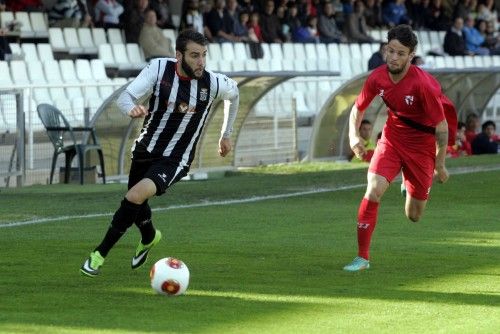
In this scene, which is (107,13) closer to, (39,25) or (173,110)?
(39,25)

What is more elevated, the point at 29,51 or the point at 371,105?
the point at 29,51

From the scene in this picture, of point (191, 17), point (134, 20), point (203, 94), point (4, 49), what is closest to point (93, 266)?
point (203, 94)

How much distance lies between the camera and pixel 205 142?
2206 centimetres

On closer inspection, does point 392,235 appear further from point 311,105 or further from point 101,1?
point 101,1

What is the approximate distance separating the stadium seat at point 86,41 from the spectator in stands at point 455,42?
11.9 m

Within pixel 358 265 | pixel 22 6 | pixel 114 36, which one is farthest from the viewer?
pixel 114 36

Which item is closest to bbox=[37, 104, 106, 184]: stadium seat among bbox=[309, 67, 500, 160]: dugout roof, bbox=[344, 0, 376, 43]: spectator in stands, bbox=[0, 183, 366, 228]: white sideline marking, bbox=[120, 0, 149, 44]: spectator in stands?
bbox=[0, 183, 366, 228]: white sideline marking

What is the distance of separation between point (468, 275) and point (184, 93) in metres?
2.58

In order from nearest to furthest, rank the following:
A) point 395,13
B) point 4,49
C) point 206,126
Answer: point 206,126, point 4,49, point 395,13

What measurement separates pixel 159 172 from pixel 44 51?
14.5 metres

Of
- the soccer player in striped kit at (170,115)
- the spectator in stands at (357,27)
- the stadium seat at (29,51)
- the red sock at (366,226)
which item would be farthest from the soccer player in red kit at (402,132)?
the spectator in stands at (357,27)

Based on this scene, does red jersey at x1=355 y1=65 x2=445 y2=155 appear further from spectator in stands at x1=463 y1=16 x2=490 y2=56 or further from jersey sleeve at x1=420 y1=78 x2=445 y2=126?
spectator in stands at x1=463 y1=16 x2=490 y2=56

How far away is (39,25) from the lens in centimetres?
2556

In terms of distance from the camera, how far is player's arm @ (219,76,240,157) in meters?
10.6
